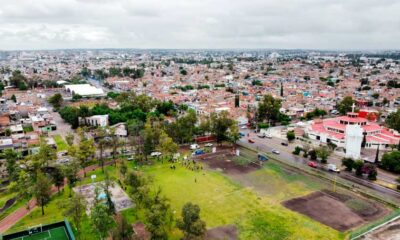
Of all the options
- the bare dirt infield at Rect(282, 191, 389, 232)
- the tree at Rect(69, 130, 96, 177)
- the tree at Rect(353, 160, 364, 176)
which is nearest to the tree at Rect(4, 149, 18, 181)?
the tree at Rect(69, 130, 96, 177)

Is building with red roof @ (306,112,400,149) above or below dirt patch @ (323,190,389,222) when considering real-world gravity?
above

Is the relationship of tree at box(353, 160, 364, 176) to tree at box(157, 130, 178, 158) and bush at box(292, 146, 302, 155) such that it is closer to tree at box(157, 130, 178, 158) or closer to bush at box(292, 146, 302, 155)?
bush at box(292, 146, 302, 155)

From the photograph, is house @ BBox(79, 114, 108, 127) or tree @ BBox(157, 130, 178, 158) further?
house @ BBox(79, 114, 108, 127)

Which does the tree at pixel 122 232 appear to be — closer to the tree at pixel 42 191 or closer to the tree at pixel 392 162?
the tree at pixel 42 191

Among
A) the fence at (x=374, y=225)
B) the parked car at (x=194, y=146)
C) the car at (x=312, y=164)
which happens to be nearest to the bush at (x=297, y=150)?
the car at (x=312, y=164)

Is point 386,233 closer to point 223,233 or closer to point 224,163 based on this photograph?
point 223,233

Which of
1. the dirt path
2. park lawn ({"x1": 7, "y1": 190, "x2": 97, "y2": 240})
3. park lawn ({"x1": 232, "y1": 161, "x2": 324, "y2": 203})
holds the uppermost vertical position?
park lawn ({"x1": 232, "y1": 161, "x2": 324, "y2": 203})
